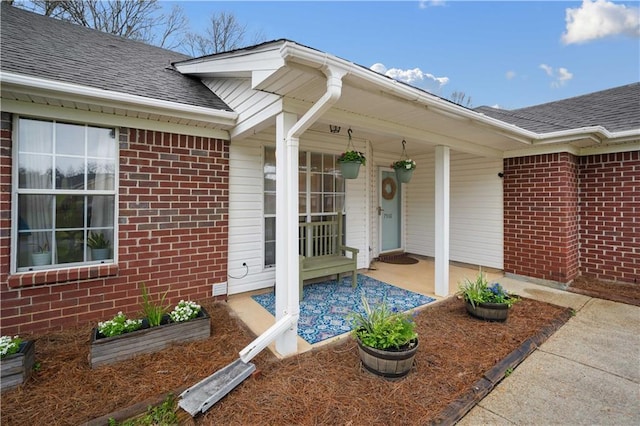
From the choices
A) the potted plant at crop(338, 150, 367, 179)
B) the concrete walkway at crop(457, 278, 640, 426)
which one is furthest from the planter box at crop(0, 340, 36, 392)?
the potted plant at crop(338, 150, 367, 179)

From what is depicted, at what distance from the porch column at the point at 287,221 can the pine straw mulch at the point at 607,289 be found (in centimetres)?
497

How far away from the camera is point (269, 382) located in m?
2.34

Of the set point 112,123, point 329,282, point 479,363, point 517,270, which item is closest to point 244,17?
point 112,123

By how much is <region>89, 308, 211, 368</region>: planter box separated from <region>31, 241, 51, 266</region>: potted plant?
1.07 m

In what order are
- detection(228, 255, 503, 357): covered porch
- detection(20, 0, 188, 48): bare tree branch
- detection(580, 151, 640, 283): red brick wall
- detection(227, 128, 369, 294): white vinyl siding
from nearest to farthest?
detection(228, 255, 503, 357): covered porch < detection(227, 128, 369, 294): white vinyl siding < detection(580, 151, 640, 283): red brick wall < detection(20, 0, 188, 48): bare tree branch

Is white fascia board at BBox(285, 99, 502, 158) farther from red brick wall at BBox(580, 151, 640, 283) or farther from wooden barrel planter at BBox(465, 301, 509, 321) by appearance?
wooden barrel planter at BBox(465, 301, 509, 321)

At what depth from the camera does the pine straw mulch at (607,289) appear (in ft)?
14.2

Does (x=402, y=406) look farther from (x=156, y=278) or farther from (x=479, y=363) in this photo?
(x=156, y=278)

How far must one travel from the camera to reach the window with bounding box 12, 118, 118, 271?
296cm

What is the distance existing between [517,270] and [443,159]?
116 inches

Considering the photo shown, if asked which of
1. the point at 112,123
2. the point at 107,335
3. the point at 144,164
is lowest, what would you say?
the point at 107,335

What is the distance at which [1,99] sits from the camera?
2723 millimetres

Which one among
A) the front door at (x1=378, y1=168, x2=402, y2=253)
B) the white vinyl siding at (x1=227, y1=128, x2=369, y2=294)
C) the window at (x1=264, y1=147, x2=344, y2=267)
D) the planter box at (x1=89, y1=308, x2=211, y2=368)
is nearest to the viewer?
the planter box at (x1=89, y1=308, x2=211, y2=368)

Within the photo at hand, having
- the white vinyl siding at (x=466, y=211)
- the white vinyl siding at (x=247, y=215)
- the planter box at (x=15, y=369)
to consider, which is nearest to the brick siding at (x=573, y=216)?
the white vinyl siding at (x=466, y=211)
